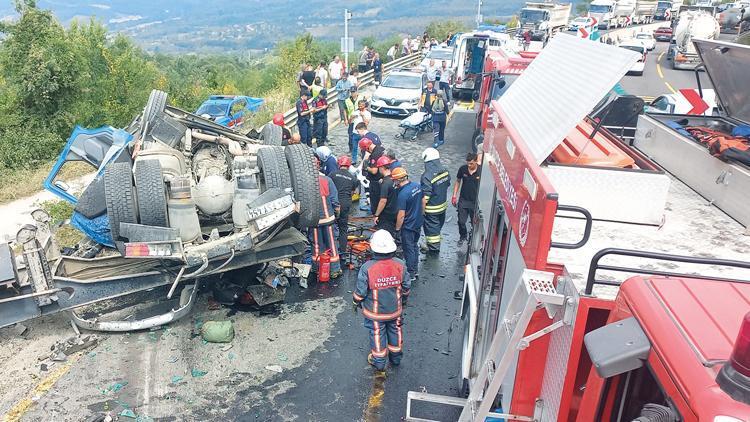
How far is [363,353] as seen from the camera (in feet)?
19.6

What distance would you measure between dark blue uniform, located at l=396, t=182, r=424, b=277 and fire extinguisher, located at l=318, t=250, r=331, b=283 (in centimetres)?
102

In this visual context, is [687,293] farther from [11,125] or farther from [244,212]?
[11,125]

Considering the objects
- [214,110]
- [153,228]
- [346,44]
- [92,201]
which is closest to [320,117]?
[214,110]

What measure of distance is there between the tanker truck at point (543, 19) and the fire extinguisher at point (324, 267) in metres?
25.7

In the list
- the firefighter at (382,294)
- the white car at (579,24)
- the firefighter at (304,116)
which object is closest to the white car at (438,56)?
the white car at (579,24)

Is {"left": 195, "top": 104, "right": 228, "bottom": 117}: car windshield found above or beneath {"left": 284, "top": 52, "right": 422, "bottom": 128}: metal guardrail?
above

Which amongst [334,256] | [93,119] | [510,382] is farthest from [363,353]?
[93,119]

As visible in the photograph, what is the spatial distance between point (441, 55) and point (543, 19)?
49.8 ft

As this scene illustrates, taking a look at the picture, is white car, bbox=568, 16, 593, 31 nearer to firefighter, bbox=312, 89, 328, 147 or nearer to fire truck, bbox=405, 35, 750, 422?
firefighter, bbox=312, 89, 328, 147

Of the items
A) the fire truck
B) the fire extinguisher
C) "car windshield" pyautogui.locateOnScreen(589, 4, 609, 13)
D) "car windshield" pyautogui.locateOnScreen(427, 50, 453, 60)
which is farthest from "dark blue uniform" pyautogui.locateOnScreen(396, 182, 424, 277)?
"car windshield" pyautogui.locateOnScreen(589, 4, 609, 13)

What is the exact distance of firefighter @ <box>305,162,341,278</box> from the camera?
23.9 feet

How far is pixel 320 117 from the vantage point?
12938 mm

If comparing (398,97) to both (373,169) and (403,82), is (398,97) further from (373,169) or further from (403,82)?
(373,169)

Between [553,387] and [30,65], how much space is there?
1369 cm
